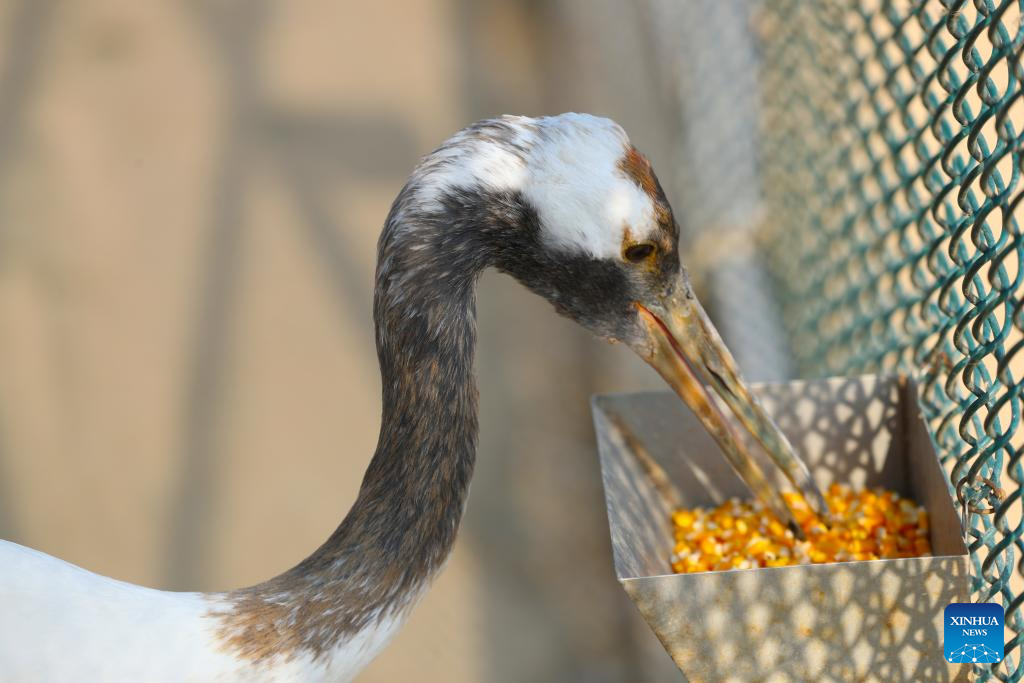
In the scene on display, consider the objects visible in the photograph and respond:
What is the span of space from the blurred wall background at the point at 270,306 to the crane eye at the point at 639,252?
1.43m

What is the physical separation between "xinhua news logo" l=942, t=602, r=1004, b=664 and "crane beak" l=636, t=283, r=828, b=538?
431mm

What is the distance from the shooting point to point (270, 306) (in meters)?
4.14

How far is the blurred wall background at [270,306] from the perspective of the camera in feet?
10.8

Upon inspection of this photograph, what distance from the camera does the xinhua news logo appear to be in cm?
154

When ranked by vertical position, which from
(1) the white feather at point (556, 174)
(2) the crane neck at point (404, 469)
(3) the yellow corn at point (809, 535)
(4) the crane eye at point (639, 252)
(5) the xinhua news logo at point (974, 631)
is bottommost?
(5) the xinhua news logo at point (974, 631)

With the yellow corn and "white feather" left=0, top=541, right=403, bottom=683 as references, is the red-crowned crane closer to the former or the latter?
"white feather" left=0, top=541, right=403, bottom=683

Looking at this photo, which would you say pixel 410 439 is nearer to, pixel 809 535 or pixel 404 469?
pixel 404 469

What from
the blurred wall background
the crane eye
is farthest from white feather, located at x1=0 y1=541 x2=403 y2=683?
the blurred wall background

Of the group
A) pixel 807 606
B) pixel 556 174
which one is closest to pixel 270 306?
pixel 556 174

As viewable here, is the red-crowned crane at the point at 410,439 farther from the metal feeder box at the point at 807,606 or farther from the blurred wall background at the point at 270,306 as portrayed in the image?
the blurred wall background at the point at 270,306

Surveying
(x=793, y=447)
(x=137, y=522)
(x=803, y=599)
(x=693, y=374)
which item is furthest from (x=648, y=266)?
(x=137, y=522)

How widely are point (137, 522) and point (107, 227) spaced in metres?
1.53

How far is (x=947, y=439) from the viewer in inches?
83.8

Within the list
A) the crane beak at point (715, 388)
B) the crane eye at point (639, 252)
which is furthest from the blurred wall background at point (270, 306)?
the crane eye at point (639, 252)
